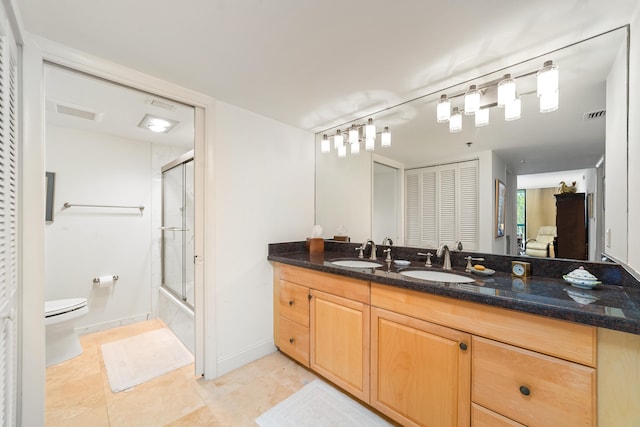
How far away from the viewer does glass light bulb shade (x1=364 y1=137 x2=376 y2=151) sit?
217 centimetres

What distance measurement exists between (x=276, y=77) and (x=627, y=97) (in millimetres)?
1772

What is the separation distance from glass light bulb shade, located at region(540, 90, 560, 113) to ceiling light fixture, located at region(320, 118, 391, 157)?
955mm

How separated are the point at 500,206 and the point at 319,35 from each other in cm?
147

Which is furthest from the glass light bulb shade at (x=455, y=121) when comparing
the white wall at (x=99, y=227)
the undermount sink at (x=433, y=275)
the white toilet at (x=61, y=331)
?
the white toilet at (x=61, y=331)

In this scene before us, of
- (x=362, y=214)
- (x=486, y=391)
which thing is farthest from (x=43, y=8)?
(x=486, y=391)

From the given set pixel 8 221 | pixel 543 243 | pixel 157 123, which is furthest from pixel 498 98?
pixel 157 123

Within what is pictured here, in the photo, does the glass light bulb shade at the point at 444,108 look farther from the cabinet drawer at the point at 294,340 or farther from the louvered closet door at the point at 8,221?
the louvered closet door at the point at 8,221

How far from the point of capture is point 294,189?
8.05ft

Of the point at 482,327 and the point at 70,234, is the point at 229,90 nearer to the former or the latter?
the point at 482,327

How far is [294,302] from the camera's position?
2.00m

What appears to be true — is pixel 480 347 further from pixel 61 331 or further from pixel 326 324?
pixel 61 331

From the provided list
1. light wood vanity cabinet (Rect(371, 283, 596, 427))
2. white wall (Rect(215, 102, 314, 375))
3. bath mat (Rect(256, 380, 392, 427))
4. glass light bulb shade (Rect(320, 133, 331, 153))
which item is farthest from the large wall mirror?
bath mat (Rect(256, 380, 392, 427))

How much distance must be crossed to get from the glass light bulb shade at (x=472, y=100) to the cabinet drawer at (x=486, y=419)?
156 centimetres

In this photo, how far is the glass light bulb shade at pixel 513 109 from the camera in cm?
146
